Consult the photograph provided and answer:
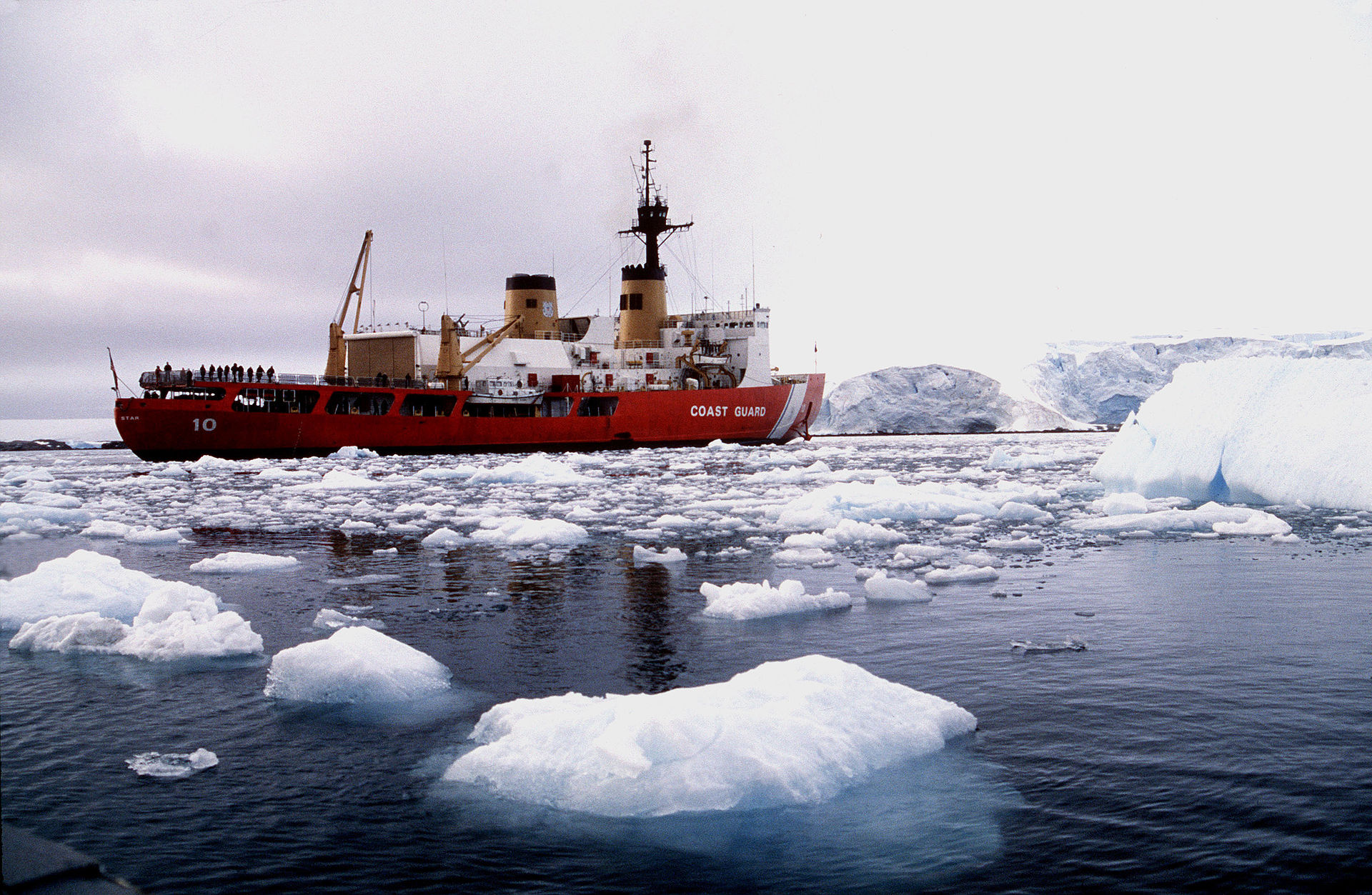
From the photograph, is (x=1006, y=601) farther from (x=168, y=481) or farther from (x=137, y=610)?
(x=168, y=481)

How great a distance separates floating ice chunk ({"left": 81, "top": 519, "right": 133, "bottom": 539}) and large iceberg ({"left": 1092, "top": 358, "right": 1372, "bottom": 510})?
57.5 ft

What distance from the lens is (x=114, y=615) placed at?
8070 mm

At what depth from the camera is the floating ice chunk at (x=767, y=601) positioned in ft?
27.1

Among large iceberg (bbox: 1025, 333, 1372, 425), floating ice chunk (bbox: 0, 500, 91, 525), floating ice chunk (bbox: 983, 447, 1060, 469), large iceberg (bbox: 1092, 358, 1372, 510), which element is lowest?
floating ice chunk (bbox: 0, 500, 91, 525)

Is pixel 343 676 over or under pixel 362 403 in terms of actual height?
under

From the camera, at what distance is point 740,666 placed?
6.68 meters

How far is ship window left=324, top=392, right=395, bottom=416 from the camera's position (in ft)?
118

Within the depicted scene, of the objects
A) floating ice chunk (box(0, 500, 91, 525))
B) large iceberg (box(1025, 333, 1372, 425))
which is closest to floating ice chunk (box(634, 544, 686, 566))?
floating ice chunk (box(0, 500, 91, 525))

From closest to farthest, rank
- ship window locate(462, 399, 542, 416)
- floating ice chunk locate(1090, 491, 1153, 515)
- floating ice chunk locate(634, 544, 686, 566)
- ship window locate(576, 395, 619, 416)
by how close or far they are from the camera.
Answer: floating ice chunk locate(634, 544, 686, 566) < floating ice chunk locate(1090, 491, 1153, 515) < ship window locate(462, 399, 542, 416) < ship window locate(576, 395, 619, 416)

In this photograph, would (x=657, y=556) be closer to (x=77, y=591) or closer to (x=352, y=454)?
(x=77, y=591)

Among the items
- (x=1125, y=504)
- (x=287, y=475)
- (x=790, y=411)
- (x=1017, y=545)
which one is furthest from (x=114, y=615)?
(x=790, y=411)

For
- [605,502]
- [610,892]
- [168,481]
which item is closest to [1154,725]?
[610,892]

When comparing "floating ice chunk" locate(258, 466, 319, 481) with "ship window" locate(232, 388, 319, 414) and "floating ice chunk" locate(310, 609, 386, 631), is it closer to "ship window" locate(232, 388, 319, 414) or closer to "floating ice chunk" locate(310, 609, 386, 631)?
"ship window" locate(232, 388, 319, 414)

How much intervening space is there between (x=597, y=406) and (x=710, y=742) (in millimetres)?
37104
